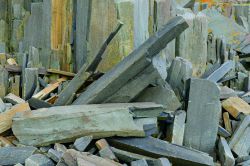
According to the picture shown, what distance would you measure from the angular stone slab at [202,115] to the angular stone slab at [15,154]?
1800mm

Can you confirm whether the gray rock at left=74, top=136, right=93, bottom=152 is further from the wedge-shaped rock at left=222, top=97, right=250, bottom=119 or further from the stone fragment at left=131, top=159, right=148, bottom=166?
the wedge-shaped rock at left=222, top=97, right=250, bottom=119

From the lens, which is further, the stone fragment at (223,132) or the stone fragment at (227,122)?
the stone fragment at (227,122)

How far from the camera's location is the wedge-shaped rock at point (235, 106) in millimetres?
4816

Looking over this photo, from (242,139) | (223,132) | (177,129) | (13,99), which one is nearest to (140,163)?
(177,129)

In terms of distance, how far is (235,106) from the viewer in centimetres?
488

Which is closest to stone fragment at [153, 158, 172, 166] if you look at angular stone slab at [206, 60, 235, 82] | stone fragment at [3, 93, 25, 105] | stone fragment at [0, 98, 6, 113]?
stone fragment at [0, 98, 6, 113]

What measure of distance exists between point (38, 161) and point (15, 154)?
1.11 feet

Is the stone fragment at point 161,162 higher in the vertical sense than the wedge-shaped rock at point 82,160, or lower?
lower

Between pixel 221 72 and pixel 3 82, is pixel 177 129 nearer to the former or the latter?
pixel 221 72

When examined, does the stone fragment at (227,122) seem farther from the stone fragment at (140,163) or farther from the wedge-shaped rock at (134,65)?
the stone fragment at (140,163)

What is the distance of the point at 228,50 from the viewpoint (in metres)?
7.74

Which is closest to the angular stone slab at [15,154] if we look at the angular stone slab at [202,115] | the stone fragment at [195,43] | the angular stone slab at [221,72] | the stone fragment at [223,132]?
the angular stone slab at [202,115]

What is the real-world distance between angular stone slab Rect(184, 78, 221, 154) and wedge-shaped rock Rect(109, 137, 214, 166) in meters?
0.49

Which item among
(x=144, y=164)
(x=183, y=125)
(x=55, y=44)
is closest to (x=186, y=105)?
(x=183, y=125)
